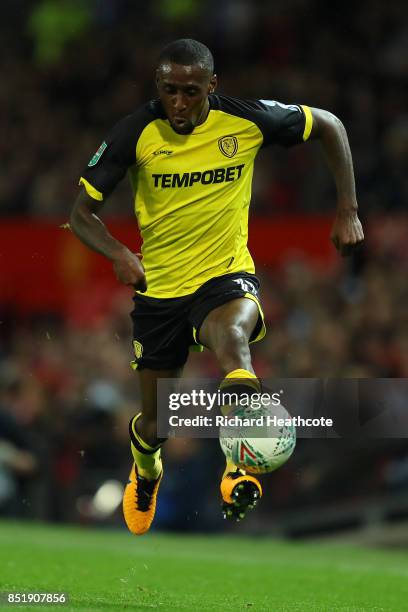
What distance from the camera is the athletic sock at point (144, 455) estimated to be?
879 cm

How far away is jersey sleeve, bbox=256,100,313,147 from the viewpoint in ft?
26.6

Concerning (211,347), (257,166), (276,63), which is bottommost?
(211,347)

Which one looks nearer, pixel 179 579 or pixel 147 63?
pixel 179 579

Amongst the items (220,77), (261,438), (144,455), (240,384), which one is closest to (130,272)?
(240,384)

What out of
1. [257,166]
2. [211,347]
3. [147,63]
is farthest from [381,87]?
[211,347]

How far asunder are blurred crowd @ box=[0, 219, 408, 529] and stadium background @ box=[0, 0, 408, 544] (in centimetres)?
2

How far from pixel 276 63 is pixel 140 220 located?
10724 mm

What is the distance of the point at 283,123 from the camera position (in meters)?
8.15

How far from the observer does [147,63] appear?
20031 mm

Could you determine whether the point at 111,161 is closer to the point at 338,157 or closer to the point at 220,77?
the point at 338,157

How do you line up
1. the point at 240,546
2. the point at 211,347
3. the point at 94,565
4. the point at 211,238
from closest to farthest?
1. the point at 211,347
2. the point at 211,238
3. the point at 94,565
4. the point at 240,546

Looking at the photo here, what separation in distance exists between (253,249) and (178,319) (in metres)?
8.09

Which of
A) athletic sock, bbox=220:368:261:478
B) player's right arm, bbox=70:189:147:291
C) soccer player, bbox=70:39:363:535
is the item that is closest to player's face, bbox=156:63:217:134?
soccer player, bbox=70:39:363:535

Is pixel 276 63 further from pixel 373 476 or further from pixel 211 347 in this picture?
pixel 211 347
